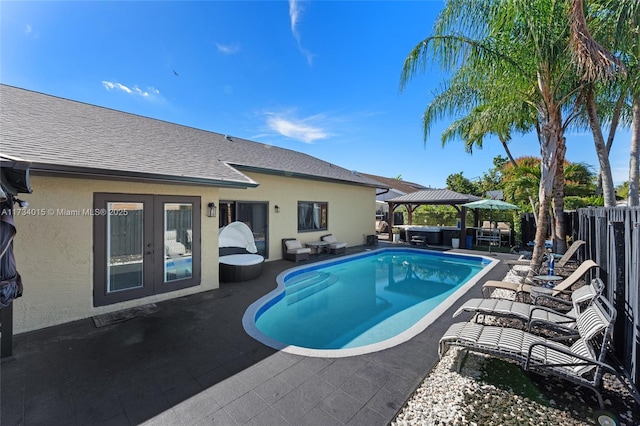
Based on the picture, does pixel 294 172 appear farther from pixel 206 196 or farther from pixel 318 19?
pixel 318 19

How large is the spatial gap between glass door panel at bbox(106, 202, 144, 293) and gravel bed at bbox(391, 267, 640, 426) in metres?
6.28

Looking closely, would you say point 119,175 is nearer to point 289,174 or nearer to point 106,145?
point 106,145

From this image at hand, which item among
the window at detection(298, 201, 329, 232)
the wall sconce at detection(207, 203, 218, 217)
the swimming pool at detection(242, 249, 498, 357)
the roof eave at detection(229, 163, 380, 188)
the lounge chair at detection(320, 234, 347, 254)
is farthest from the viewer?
the lounge chair at detection(320, 234, 347, 254)

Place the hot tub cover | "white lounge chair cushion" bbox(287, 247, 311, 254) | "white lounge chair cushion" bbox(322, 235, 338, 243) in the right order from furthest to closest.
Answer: "white lounge chair cushion" bbox(322, 235, 338, 243) < "white lounge chair cushion" bbox(287, 247, 311, 254) < the hot tub cover

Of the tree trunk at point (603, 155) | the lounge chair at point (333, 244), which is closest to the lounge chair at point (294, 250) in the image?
the lounge chair at point (333, 244)

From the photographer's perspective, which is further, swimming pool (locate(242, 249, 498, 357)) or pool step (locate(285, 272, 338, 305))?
pool step (locate(285, 272, 338, 305))

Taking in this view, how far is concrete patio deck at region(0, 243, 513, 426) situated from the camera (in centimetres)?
303

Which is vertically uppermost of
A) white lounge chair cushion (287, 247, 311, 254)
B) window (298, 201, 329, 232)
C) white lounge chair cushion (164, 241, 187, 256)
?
window (298, 201, 329, 232)

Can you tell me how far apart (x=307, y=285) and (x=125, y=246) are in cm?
532

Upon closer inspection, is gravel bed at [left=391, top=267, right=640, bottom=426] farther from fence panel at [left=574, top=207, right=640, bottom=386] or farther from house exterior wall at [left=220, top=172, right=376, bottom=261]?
house exterior wall at [left=220, top=172, right=376, bottom=261]

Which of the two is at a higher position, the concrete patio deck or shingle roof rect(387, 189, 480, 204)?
shingle roof rect(387, 189, 480, 204)

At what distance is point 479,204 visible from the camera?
15141 millimetres

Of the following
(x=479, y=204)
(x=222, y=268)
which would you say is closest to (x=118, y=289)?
(x=222, y=268)

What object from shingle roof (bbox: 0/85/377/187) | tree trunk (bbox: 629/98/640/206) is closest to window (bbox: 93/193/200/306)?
shingle roof (bbox: 0/85/377/187)
